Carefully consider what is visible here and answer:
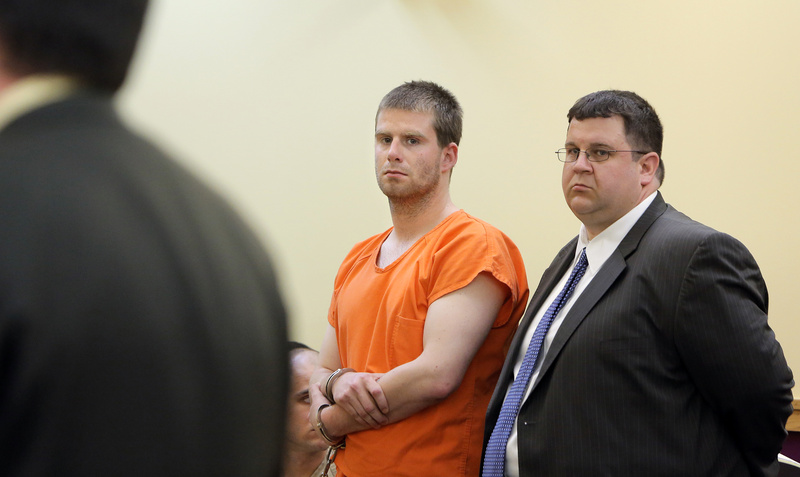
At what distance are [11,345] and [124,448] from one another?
108 mm

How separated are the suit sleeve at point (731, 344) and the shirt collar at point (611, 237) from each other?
0.29 metres

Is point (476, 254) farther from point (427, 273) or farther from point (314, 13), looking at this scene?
point (314, 13)

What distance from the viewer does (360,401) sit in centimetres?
188

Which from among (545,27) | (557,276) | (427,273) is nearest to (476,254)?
(427,273)

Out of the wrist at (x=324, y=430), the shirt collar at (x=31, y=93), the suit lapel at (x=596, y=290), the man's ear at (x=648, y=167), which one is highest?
the shirt collar at (x=31, y=93)

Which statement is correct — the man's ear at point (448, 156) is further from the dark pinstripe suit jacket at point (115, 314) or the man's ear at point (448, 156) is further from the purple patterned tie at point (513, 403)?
the dark pinstripe suit jacket at point (115, 314)

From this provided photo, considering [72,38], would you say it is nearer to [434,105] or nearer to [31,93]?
[31,93]

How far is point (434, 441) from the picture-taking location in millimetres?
1865

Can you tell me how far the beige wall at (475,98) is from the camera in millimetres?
3256

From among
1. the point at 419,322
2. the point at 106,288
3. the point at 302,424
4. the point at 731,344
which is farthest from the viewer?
the point at 302,424

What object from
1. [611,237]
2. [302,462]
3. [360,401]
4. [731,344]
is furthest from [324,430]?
[731,344]

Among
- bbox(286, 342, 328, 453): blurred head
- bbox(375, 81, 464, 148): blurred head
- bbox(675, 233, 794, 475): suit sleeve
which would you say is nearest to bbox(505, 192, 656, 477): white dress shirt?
bbox(675, 233, 794, 475): suit sleeve

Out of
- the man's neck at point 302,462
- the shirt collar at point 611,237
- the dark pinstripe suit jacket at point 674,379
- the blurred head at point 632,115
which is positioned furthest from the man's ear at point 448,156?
the man's neck at point 302,462

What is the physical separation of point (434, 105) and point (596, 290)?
2.50 ft
